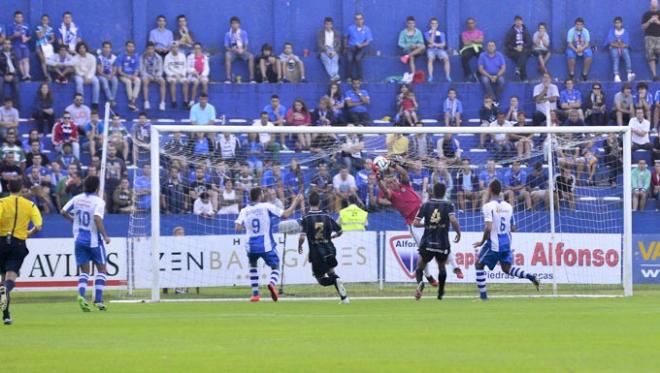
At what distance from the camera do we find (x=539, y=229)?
29422 mm

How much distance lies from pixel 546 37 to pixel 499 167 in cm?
1038

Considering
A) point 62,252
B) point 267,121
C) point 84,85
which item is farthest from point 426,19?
point 62,252

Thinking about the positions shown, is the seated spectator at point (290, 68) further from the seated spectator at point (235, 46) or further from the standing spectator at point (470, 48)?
the standing spectator at point (470, 48)

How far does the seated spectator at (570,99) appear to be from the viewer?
3619 centimetres

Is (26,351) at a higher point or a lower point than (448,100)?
lower

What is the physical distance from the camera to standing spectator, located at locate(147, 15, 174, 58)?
37219 millimetres

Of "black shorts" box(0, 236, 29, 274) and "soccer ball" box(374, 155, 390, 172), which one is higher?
"soccer ball" box(374, 155, 390, 172)

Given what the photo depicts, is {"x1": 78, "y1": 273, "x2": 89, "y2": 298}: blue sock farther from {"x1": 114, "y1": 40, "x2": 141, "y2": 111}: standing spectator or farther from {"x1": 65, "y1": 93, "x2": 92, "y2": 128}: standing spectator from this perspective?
{"x1": 114, "y1": 40, "x2": 141, "y2": 111}: standing spectator

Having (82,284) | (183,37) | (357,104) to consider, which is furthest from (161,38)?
(82,284)

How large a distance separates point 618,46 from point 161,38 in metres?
13.1

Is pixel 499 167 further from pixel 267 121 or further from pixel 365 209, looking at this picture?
pixel 267 121

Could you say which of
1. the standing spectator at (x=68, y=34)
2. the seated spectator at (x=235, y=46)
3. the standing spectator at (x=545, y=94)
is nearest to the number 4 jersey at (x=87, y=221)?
the standing spectator at (x=68, y=34)

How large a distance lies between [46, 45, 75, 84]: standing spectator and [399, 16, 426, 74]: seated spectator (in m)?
9.41

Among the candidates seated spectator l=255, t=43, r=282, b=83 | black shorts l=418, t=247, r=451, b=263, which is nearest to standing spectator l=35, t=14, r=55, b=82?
seated spectator l=255, t=43, r=282, b=83
